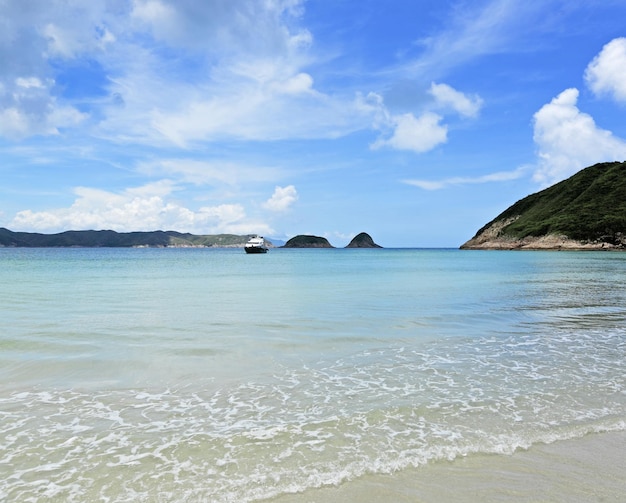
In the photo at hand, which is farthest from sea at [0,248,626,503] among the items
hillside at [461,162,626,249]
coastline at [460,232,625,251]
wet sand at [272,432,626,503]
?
hillside at [461,162,626,249]

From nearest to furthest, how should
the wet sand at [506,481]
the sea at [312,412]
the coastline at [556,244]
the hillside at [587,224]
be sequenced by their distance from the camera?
the wet sand at [506,481] → the sea at [312,412] → the coastline at [556,244] → the hillside at [587,224]

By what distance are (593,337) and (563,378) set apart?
6140mm

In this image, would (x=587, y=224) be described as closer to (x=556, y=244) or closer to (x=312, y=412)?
(x=556, y=244)

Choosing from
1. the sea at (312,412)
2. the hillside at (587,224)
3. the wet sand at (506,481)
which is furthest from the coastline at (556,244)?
the wet sand at (506,481)

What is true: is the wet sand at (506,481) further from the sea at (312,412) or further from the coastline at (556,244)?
the coastline at (556,244)

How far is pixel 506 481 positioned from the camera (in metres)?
5.25

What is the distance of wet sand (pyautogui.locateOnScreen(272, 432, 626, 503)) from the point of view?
4.91 metres

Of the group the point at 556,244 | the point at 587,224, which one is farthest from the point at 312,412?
the point at 587,224

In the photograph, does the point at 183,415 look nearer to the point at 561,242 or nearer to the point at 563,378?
the point at 563,378

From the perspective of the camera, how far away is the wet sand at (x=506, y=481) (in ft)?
16.1

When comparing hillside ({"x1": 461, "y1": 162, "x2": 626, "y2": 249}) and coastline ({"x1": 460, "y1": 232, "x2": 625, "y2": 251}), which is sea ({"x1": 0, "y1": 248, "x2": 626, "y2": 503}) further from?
hillside ({"x1": 461, "y1": 162, "x2": 626, "y2": 249})

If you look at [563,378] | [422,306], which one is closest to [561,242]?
[422,306]

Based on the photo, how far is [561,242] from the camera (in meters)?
165

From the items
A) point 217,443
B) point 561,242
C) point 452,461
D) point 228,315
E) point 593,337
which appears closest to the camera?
point 452,461
